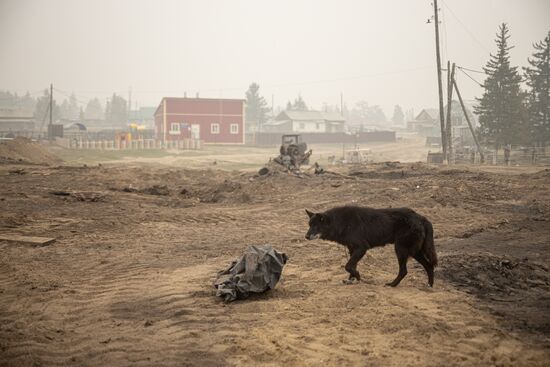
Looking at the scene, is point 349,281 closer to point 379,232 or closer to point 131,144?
point 379,232

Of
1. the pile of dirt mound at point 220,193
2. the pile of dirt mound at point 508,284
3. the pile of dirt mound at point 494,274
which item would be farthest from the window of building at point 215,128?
the pile of dirt mound at point 494,274

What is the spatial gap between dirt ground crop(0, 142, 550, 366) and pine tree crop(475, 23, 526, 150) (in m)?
30.4

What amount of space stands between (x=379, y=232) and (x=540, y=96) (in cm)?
4545

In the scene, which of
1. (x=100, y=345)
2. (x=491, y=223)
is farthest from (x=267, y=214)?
(x=100, y=345)

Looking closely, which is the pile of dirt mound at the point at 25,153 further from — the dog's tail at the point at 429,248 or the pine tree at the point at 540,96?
the pine tree at the point at 540,96

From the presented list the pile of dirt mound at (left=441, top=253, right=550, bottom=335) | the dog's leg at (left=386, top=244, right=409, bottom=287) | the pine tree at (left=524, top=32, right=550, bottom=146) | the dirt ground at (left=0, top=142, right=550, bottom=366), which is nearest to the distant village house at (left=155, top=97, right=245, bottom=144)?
the pine tree at (left=524, top=32, right=550, bottom=146)

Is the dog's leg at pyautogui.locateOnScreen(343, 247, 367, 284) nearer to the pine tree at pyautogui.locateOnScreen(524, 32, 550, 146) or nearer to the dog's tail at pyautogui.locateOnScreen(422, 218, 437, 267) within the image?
the dog's tail at pyautogui.locateOnScreen(422, 218, 437, 267)

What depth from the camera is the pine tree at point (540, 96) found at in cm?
4366

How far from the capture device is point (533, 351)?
5094 millimetres

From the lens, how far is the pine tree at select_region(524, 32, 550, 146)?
4366 centimetres

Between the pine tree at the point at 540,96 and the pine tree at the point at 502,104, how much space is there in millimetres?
1863

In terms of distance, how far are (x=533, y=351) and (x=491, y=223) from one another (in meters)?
8.53

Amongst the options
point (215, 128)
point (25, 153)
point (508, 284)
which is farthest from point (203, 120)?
point (508, 284)

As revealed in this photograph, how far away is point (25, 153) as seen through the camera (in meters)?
33.4
